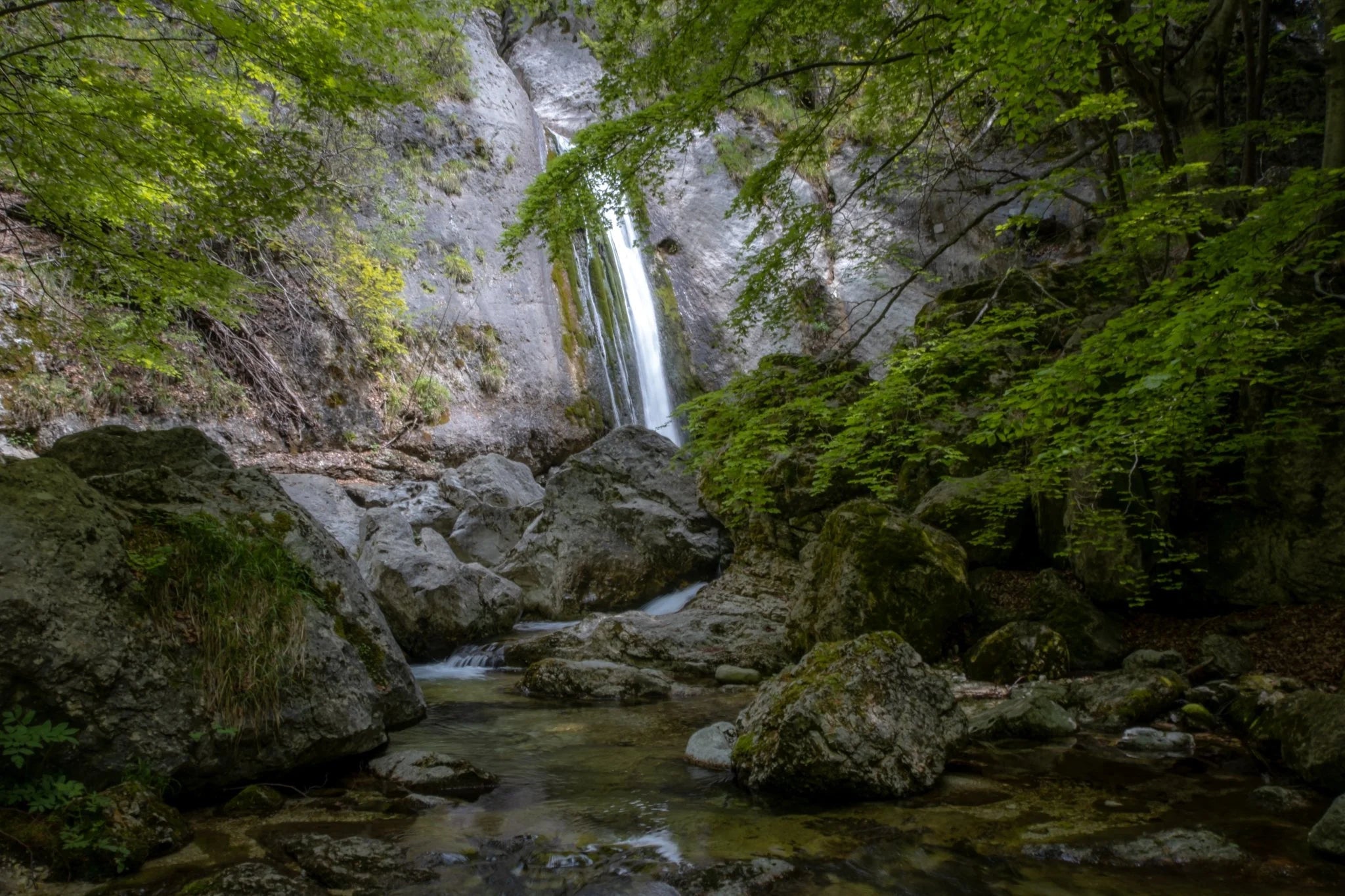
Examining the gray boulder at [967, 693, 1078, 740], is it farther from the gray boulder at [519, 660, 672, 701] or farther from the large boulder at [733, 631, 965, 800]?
the gray boulder at [519, 660, 672, 701]

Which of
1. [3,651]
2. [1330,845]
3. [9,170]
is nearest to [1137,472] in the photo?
[1330,845]

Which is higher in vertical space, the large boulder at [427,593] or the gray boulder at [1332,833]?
the large boulder at [427,593]

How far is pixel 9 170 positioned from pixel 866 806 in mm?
11066

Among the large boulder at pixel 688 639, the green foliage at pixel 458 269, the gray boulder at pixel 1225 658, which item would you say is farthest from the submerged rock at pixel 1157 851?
the green foliage at pixel 458 269

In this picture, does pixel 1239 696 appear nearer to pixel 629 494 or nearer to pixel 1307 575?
pixel 1307 575

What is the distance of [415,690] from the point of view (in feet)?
17.6

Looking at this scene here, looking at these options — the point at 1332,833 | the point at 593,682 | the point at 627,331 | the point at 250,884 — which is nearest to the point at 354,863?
the point at 250,884

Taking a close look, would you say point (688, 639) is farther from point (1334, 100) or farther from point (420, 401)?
point (420, 401)

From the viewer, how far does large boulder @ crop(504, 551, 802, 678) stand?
7508mm

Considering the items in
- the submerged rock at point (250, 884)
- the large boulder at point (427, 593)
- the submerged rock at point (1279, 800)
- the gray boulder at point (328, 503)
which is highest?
the gray boulder at point (328, 503)

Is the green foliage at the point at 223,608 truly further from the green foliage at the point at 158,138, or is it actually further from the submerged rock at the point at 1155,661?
the submerged rock at the point at 1155,661

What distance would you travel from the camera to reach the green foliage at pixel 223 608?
3.65 m

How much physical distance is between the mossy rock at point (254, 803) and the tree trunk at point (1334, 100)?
7.14m

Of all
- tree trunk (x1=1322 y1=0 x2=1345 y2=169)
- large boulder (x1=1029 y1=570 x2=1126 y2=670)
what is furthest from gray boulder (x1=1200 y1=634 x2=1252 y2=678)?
tree trunk (x1=1322 y1=0 x2=1345 y2=169)
